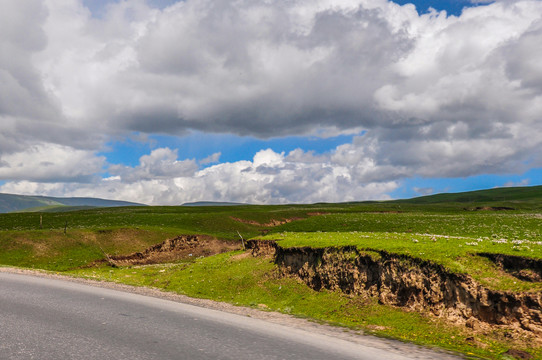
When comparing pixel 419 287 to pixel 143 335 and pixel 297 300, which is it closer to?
pixel 297 300

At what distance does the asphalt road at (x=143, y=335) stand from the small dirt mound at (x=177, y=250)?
28.3m

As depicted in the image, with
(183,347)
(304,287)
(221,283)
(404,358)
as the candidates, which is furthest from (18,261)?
(404,358)

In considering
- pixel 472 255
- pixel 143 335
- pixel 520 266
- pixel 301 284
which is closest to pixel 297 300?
pixel 301 284

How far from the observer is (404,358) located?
390 inches

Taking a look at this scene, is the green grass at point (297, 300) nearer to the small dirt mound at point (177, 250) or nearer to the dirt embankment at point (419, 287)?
the dirt embankment at point (419, 287)

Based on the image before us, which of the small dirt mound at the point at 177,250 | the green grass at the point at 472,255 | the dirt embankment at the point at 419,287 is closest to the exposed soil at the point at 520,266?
the green grass at the point at 472,255

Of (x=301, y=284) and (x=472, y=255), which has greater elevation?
(x=472, y=255)

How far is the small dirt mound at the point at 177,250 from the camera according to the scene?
4322cm

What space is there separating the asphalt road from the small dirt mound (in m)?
28.3

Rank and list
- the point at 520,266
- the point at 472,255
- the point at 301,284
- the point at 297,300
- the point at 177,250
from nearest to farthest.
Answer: the point at 520,266 < the point at 472,255 < the point at 297,300 < the point at 301,284 < the point at 177,250

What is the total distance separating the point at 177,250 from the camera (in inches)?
1893

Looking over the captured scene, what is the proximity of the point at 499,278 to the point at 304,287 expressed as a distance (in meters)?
10.3

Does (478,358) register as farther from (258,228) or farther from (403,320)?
(258,228)

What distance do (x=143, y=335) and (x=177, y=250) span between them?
128 feet
